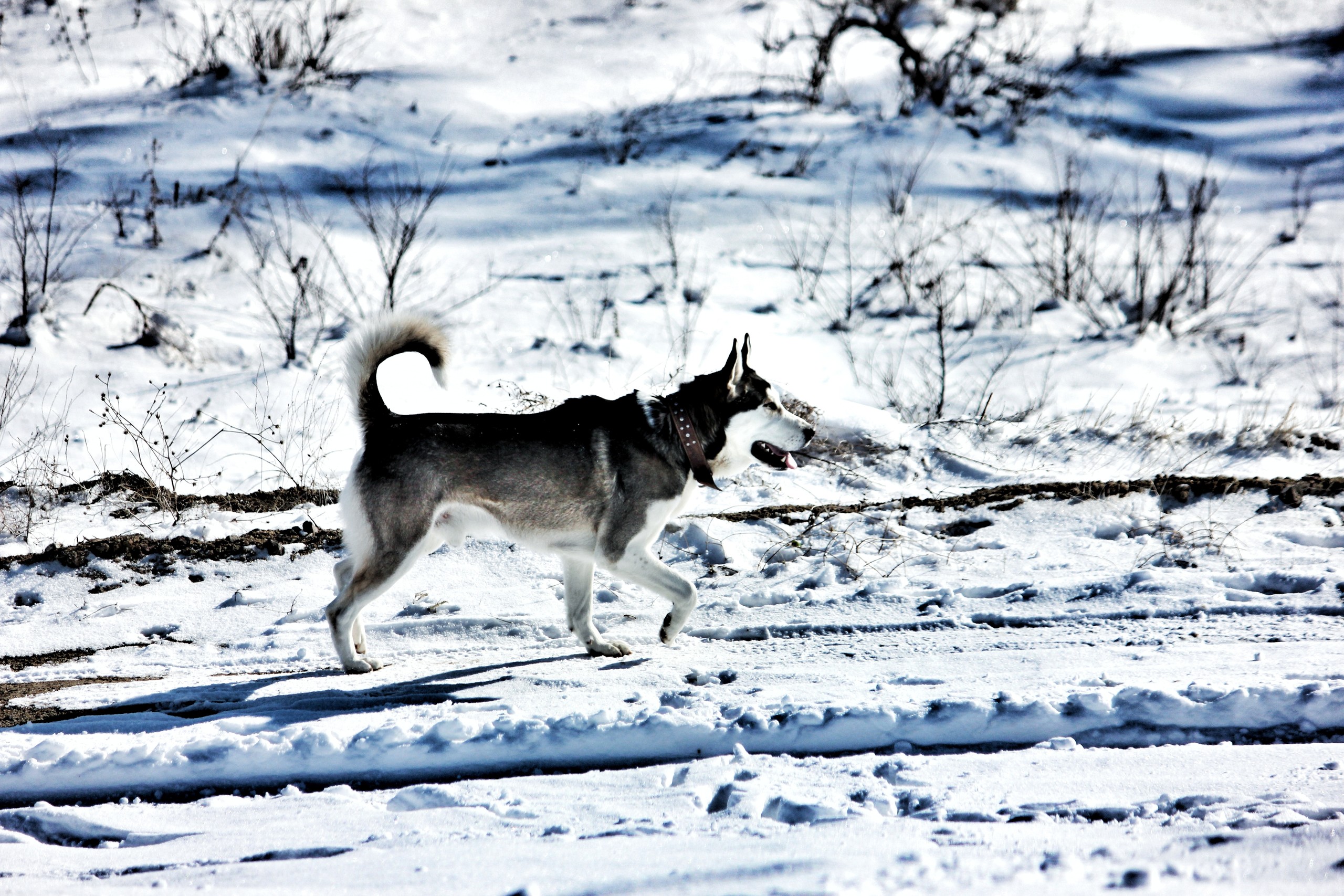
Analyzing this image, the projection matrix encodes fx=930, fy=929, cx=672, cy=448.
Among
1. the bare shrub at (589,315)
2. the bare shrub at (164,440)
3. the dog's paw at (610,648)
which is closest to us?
the dog's paw at (610,648)

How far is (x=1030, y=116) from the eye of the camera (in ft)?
48.8

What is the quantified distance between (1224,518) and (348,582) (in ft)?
16.0

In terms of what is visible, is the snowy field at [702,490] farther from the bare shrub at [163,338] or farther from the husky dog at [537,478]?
the husky dog at [537,478]

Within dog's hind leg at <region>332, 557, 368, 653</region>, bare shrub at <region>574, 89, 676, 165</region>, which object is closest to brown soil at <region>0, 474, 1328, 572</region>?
dog's hind leg at <region>332, 557, 368, 653</region>

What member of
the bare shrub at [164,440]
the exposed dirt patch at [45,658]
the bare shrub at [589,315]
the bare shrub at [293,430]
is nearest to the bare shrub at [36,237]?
the bare shrub at [164,440]

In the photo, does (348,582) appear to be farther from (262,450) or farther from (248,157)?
(248,157)

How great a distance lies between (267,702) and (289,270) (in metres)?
7.98

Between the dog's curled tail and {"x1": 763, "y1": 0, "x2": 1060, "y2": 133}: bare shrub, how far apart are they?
40.9 feet

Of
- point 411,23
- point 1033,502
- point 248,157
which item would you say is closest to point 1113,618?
point 1033,502

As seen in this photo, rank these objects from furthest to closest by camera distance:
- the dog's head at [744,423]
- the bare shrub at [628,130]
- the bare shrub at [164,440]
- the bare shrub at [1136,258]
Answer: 1. the bare shrub at [628,130]
2. the bare shrub at [1136,258]
3. the bare shrub at [164,440]
4. the dog's head at [744,423]

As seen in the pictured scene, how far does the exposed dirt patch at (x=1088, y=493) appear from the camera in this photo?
572cm

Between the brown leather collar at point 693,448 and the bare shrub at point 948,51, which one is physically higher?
the bare shrub at point 948,51

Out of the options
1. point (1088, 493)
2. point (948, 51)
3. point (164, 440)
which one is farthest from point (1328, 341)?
point (164, 440)

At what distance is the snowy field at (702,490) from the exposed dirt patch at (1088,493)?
0.18 feet
